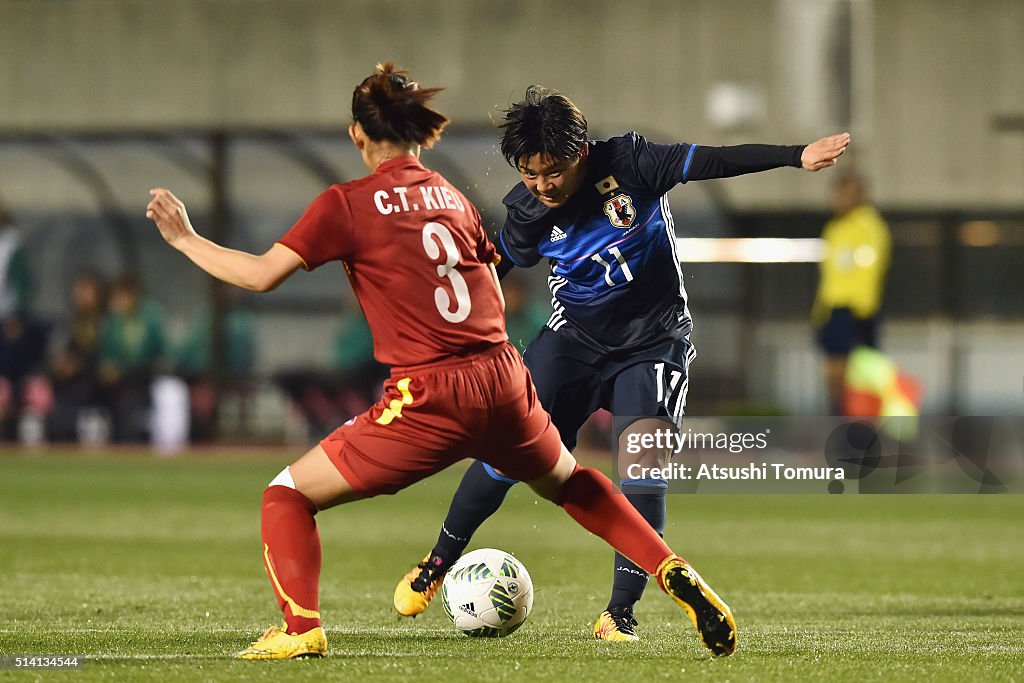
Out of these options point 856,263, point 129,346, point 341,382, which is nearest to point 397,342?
point 856,263

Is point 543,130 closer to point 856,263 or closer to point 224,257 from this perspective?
point 224,257

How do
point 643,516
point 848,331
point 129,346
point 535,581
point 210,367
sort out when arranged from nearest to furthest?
1. point 643,516
2. point 535,581
3. point 848,331
4. point 129,346
5. point 210,367

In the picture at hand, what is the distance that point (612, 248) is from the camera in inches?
255

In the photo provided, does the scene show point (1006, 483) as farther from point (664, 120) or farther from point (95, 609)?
point (95, 609)

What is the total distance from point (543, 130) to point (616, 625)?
1.86 m

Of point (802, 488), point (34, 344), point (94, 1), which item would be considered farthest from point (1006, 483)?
point (94, 1)

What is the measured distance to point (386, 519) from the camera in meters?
12.1

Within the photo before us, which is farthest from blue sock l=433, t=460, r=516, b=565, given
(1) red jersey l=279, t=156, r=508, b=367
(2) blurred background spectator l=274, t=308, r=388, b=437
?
(2) blurred background spectator l=274, t=308, r=388, b=437

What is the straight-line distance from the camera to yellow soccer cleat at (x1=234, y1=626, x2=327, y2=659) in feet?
17.1

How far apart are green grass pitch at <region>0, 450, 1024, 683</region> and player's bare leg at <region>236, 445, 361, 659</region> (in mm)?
109

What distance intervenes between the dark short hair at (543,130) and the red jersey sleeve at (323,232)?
1.02 m

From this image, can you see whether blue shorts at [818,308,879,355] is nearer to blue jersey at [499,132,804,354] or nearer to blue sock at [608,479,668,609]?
blue jersey at [499,132,804,354]

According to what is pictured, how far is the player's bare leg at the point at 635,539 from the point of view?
17.8 ft

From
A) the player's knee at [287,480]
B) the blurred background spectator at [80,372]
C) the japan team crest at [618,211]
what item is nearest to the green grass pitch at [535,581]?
the player's knee at [287,480]
